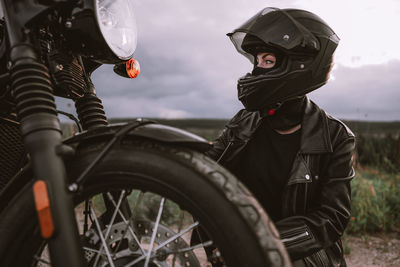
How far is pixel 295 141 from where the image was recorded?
1.81 meters

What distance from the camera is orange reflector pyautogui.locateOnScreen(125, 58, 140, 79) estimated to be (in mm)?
1574

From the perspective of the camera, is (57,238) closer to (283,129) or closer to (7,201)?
(7,201)

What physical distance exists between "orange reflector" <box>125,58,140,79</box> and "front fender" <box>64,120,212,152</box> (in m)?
0.62

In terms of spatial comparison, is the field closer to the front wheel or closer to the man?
the man

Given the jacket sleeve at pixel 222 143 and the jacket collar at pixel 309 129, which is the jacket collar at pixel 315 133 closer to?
the jacket collar at pixel 309 129

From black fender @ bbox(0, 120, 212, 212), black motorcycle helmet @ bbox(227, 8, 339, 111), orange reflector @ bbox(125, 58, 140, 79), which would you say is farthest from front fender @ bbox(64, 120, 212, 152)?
black motorcycle helmet @ bbox(227, 8, 339, 111)

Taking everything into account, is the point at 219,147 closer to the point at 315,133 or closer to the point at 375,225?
the point at 315,133

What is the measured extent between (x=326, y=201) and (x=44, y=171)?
1.32 metres

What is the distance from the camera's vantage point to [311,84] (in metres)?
1.77

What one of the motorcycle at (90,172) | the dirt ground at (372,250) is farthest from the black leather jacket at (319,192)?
the dirt ground at (372,250)

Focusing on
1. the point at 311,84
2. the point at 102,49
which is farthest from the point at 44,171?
the point at 311,84

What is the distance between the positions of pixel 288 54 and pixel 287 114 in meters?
0.34

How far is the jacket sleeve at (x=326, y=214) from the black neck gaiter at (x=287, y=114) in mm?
274

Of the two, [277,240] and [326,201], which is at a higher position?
[277,240]
